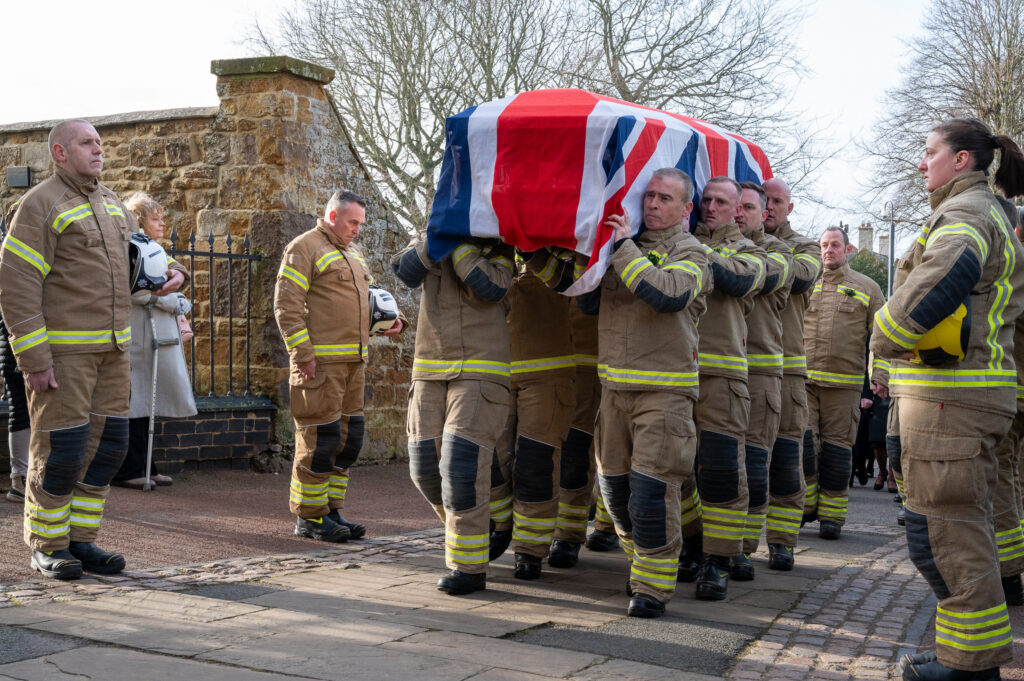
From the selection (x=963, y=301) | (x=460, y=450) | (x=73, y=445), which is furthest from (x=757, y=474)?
(x=73, y=445)

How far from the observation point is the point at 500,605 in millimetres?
5254

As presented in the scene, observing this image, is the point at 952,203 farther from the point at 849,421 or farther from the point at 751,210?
the point at 849,421

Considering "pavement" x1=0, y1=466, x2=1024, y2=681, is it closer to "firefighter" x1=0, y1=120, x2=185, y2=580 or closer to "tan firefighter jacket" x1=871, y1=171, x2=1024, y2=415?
"firefighter" x1=0, y1=120, x2=185, y2=580

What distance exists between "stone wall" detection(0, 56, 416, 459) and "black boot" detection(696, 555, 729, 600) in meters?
5.51

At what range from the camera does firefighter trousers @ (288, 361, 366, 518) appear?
6953 mm

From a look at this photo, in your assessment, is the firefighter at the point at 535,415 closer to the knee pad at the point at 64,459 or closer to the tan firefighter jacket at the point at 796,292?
the tan firefighter jacket at the point at 796,292

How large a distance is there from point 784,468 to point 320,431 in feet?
9.45

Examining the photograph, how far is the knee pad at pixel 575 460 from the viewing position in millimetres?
6336

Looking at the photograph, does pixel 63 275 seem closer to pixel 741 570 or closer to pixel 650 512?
pixel 650 512

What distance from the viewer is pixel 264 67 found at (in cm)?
1044

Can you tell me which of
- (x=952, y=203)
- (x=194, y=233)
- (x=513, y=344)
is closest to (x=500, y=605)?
(x=513, y=344)

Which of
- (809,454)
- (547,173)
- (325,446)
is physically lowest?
(809,454)

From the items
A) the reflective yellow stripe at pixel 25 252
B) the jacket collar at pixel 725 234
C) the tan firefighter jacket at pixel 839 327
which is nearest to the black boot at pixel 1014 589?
the jacket collar at pixel 725 234

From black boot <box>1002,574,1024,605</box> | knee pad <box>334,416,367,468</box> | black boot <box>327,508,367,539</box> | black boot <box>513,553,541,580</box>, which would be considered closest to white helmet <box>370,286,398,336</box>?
knee pad <box>334,416,367,468</box>
